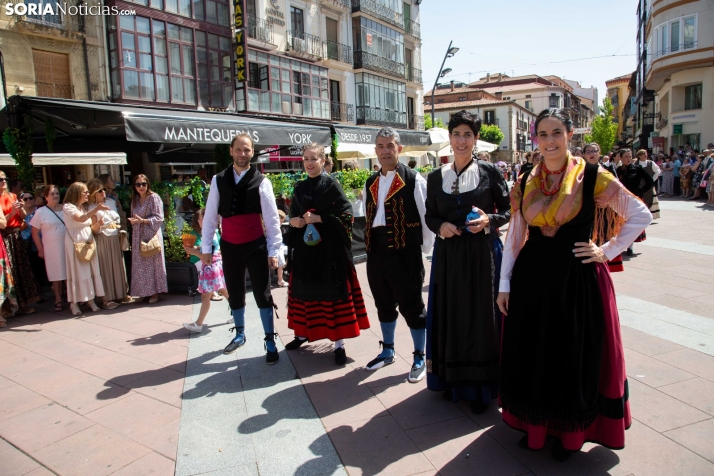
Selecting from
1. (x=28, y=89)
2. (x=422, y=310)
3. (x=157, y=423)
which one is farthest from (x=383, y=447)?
(x=28, y=89)

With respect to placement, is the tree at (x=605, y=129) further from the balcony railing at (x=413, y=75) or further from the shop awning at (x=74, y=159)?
the shop awning at (x=74, y=159)

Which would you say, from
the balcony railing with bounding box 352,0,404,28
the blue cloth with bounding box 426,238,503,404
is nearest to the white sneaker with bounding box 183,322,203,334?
the blue cloth with bounding box 426,238,503,404

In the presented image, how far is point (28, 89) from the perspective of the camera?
50.2 feet

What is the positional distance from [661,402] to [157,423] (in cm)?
320

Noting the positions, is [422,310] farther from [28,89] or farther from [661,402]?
[28,89]

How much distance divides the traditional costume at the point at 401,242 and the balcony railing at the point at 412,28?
32.4 m

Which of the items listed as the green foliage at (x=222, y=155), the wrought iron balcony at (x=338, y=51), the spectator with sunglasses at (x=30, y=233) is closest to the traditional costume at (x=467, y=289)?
the spectator with sunglasses at (x=30, y=233)

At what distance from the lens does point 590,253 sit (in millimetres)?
2332

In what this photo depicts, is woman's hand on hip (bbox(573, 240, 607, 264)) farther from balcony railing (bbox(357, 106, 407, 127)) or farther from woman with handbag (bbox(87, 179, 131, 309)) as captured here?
balcony railing (bbox(357, 106, 407, 127))

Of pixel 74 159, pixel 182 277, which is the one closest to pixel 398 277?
pixel 182 277

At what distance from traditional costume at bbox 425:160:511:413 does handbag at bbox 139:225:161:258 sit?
14.7 feet

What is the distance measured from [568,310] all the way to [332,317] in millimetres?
2094

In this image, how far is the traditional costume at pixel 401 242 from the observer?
11.7 ft

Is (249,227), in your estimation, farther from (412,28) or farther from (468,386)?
(412,28)
